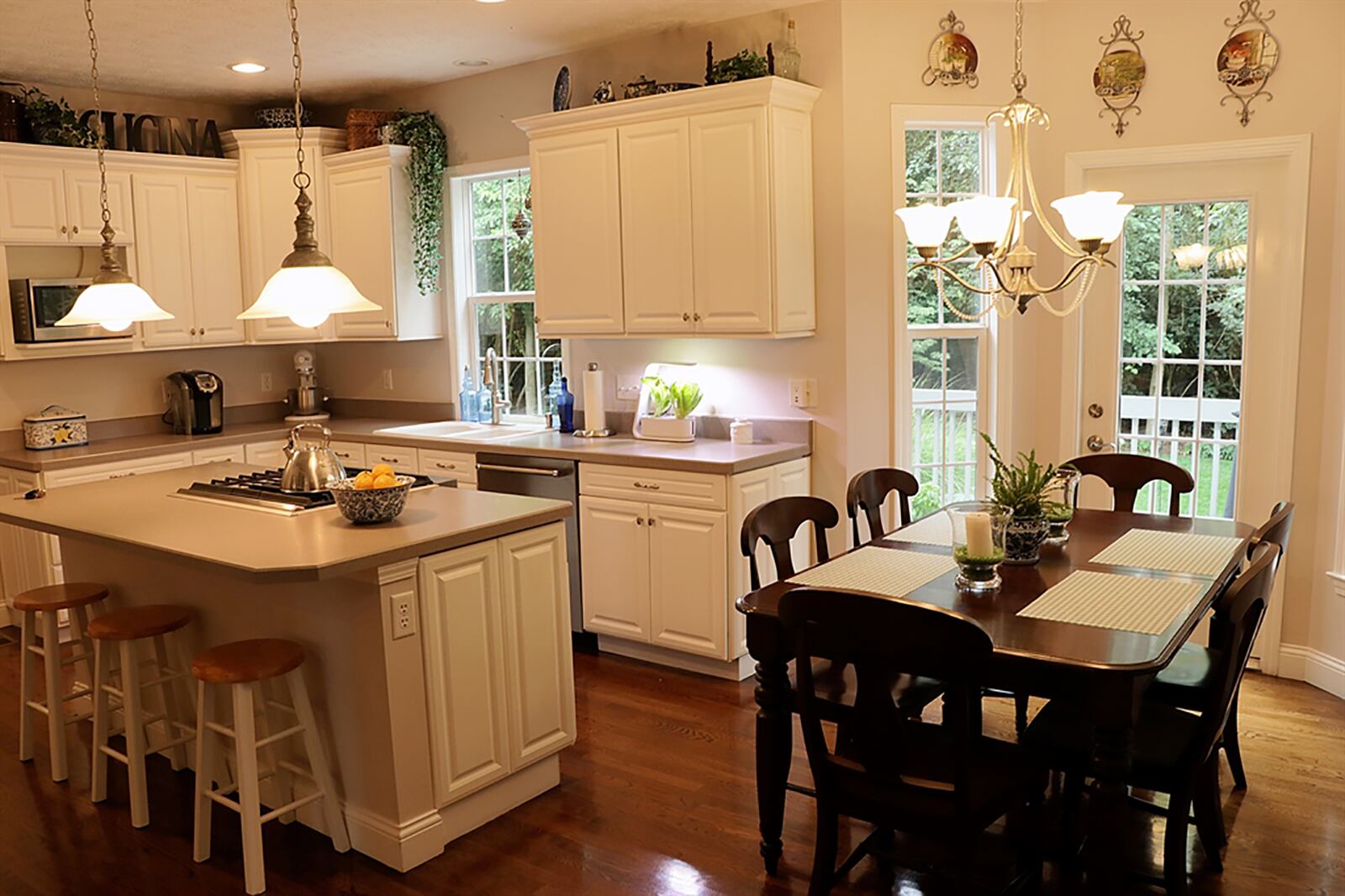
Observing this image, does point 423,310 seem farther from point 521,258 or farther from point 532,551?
point 532,551

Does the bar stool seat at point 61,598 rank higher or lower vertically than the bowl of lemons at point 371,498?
lower

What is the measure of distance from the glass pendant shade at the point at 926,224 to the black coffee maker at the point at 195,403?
414 centimetres

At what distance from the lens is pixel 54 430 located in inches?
207

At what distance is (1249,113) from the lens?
4.03 meters

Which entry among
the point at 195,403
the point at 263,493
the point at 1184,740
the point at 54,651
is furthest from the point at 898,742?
the point at 195,403

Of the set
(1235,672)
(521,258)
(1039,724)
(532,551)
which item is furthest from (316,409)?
(1235,672)

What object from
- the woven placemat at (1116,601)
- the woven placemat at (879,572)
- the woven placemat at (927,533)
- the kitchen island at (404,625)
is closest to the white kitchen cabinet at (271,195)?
the kitchen island at (404,625)

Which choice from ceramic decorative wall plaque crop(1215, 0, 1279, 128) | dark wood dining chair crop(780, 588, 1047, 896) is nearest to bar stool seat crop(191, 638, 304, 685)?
dark wood dining chair crop(780, 588, 1047, 896)

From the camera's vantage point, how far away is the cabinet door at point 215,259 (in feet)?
18.4

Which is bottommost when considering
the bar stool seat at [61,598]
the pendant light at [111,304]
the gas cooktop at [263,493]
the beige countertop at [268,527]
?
the bar stool seat at [61,598]

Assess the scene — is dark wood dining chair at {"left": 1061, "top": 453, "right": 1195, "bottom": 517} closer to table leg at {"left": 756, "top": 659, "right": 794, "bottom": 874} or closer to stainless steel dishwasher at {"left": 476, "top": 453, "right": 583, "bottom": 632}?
table leg at {"left": 756, "top": 659, "right": 794, "bottom": 874}

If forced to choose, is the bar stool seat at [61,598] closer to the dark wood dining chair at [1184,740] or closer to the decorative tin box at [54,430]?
the decorative tin box at [54,430]

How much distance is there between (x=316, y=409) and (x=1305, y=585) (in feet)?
16.9

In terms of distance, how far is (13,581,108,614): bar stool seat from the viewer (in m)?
3.48
